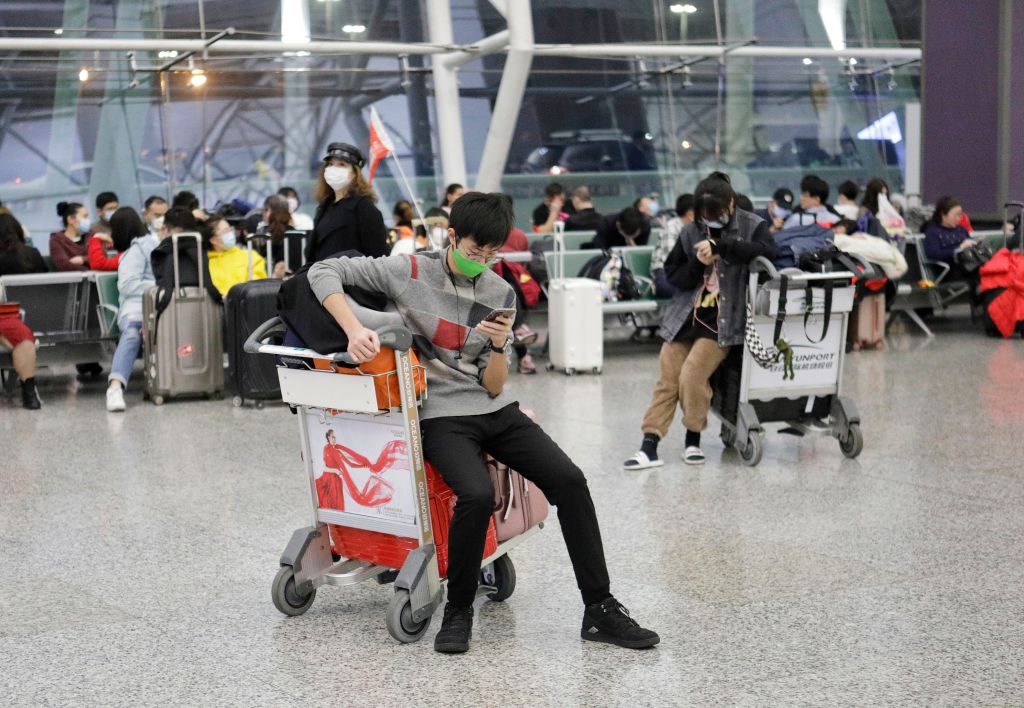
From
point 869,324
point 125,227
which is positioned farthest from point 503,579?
point 869,324

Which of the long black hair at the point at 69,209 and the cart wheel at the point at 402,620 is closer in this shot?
the cart wheel at the point at 402,620

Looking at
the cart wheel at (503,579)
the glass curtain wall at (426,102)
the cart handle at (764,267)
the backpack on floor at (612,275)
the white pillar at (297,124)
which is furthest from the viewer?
the white pillar at (297,124)

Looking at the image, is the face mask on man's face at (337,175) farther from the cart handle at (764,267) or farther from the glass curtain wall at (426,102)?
the glass curtain wall at (426,102)

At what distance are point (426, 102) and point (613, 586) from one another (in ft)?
48.1

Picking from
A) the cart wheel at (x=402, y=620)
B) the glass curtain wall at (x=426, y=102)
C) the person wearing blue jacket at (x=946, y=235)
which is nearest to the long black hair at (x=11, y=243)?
the glass curtain wall at (x=426, y=102)

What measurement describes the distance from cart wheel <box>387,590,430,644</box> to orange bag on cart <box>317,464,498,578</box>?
5.7 inches

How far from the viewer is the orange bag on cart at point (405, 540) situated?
3996 mm

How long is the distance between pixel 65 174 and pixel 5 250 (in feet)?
21.0

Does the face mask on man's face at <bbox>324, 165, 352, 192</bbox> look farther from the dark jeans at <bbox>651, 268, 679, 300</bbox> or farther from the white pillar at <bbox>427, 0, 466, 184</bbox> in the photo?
the white pillar at <bbox>427, 0, 466, 184</bbox>

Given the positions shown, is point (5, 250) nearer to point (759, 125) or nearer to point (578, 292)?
point (578, 292)

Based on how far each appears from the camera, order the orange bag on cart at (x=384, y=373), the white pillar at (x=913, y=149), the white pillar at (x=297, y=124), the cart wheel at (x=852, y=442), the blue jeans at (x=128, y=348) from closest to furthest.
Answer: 1. the orange bag on cart at (x=384, y=373)
2. the cart wheel at (x=852, y=442)
3. the blue jeans at (x=128, y=348)
4. the white pillar at (x=297, y=124)
5. the white pillar at (x=913, y=149)

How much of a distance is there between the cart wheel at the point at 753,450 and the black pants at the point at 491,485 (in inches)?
112

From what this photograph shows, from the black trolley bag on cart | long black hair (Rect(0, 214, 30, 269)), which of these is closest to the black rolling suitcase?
the black trolley bag on cart

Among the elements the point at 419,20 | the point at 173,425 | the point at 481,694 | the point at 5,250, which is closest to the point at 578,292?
the point at 173,425
